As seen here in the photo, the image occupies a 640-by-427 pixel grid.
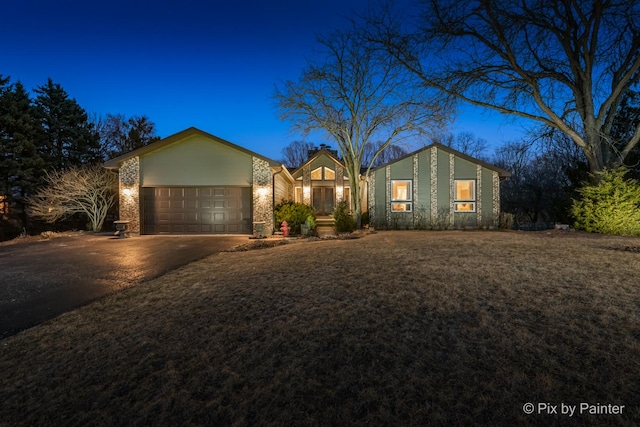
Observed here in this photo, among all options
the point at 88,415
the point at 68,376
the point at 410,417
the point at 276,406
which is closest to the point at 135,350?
the point at 68,376

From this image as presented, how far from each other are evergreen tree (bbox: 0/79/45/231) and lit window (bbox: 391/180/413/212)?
22.0 meters

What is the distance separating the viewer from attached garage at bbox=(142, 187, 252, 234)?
13914mm

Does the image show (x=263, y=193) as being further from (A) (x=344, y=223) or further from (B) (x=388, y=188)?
(B) (x=388, y=188)

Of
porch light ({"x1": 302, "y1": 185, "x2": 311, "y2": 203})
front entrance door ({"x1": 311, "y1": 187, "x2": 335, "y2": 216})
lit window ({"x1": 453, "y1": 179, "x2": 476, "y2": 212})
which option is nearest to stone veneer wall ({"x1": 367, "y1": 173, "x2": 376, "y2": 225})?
lit window ({"x1": 453, "y1": 179, "x2": 476, "y2": 212})

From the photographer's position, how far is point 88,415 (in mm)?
2010

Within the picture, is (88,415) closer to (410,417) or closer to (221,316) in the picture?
(221,316)

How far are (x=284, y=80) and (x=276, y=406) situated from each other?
15.0m

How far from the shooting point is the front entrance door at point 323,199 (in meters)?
23.2

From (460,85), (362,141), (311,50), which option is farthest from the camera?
(362,141)

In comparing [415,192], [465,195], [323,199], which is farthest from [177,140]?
[465,195]

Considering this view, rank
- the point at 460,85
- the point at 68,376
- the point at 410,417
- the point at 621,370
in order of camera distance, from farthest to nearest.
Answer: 1. the point at 460,85
2. the point at 68,376
3. the point at 621,370
4. the point at 410,417

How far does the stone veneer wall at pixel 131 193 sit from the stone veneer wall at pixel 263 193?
5.36 meters

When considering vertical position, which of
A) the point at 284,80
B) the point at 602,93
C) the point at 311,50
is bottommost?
the point at 602,93

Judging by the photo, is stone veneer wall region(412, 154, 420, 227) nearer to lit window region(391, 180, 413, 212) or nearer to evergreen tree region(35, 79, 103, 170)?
lit window region(391, 180, 413, 212)
